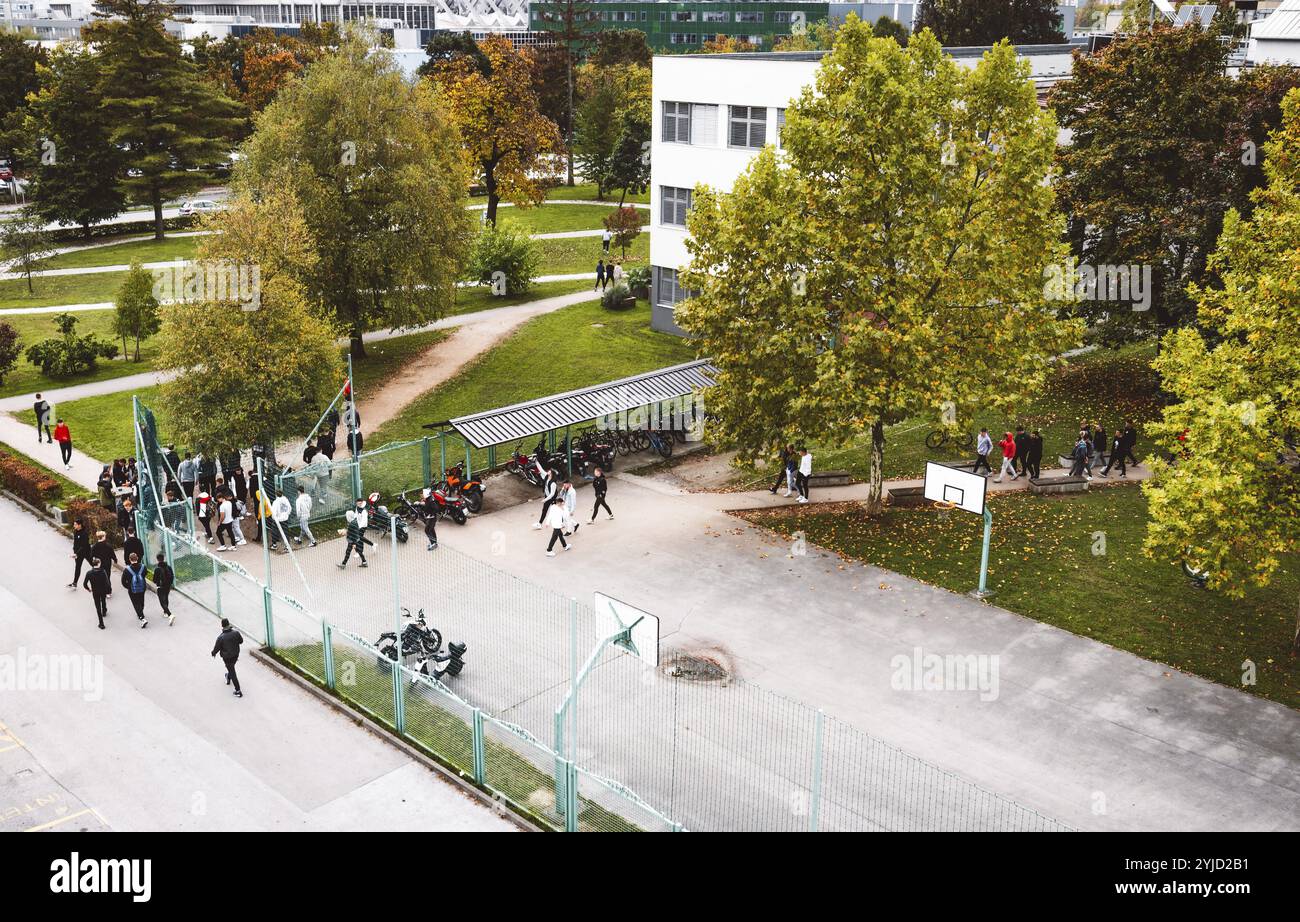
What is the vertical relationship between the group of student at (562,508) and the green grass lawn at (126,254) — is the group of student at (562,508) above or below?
below

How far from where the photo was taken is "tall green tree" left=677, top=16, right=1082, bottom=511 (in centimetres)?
2397

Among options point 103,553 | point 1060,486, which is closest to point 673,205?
point 1060,486

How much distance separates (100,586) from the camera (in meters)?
21.4

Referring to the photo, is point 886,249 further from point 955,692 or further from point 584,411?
point 955,692

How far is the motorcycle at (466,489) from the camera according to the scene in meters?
27.5

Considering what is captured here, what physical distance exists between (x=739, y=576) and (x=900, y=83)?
1064 centimetres

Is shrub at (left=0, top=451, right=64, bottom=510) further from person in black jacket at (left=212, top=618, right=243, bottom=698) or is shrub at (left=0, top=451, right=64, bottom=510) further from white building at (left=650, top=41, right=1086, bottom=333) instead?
white building at (left=650, top=41, right=1086, bottom=333)

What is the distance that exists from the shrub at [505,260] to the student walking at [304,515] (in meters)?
25.2

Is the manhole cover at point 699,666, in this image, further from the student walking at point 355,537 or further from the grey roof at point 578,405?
the grey roof at point 578,405

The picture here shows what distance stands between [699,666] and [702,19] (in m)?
138

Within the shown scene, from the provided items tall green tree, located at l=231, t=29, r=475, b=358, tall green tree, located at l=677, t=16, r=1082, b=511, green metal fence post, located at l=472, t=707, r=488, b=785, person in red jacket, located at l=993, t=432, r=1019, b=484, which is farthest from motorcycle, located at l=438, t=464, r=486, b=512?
person in red jacket, located at l=993, t=432, r=1019, b=484

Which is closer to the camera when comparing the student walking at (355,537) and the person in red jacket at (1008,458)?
the student walking at (355,537)

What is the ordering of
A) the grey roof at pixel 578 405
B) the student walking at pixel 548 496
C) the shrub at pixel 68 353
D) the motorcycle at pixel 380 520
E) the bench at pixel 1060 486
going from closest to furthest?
the motorcycle at pixel 380 520 < the student walking at pixel 548 496 < the grey roof at pixel 578 405 < the bench at pixel 1060 486 < the shrub at pixel 68 353

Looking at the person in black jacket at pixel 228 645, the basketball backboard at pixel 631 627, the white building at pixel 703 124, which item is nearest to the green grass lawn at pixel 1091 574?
the basketball backboard at pixel 631 627
